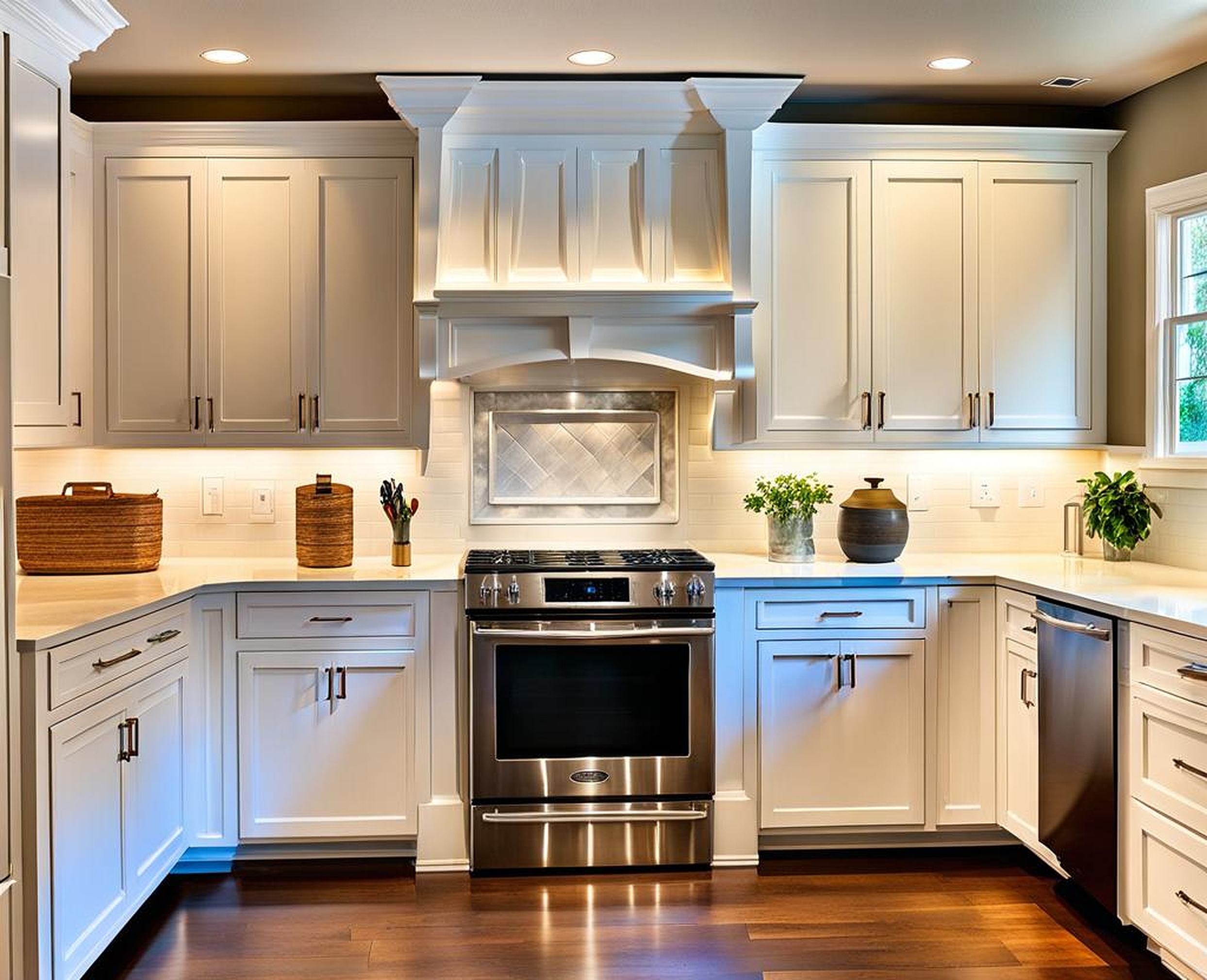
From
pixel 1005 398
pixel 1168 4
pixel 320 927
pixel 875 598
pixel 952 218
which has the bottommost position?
pixel 320 927

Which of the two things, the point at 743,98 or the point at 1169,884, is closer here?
the point at 1169,884

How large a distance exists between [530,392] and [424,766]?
144 centimetres

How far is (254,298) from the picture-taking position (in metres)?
3.69

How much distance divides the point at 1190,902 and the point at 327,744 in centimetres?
246

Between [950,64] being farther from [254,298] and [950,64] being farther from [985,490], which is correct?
[254,298]

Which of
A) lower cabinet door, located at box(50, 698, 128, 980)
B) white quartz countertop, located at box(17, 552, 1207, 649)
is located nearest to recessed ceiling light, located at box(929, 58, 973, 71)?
white quartz countertop, located at box(17, 552, 1207, 649)

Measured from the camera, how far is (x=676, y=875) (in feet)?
11.1

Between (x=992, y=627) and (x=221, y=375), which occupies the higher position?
(x=221, y=375)

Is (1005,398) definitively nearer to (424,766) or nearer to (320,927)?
(424,766)

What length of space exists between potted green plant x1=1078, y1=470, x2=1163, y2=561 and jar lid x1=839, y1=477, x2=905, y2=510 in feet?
2.29

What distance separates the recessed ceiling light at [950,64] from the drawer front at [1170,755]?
6.83 feet

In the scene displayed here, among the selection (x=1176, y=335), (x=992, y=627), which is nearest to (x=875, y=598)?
(x=992, y=627)

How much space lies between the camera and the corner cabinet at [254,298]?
12.0ft

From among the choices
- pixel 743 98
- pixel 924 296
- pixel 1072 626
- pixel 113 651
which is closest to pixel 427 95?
pixel 743 98
